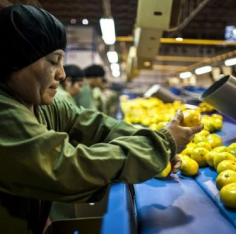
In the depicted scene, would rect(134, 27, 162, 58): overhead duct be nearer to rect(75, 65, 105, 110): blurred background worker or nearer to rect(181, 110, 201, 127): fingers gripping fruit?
rect(75, 65, 105, 110): blurred background worker

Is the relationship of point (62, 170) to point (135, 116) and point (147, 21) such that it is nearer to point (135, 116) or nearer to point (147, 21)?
point (147, 21)

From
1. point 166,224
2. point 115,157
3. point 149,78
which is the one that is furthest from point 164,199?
point 149,78

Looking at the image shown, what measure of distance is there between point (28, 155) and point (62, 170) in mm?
146

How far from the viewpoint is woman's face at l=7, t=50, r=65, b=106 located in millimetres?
1371

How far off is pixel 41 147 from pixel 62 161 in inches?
4.0

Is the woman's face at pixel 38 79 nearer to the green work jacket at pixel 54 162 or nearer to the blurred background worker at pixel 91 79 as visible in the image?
the green work jacket at pixel 54 162

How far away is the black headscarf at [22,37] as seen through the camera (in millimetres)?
1303

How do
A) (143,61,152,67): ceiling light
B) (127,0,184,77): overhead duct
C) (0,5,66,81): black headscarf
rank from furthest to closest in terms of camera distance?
(143,61,152,67): ceiling light → (127,0,184,77): overhead duct → (0,5,66,81): black headscarf

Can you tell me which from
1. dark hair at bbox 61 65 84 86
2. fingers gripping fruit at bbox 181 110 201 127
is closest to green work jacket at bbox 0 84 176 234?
fingers gripping fruit at bbox 181 110 201 127

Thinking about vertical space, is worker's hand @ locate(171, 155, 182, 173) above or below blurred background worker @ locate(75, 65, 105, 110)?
above

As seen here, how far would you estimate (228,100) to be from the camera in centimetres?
247

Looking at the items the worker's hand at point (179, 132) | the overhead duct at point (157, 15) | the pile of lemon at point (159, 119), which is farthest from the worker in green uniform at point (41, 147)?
the overhead duct at point (157, 15)

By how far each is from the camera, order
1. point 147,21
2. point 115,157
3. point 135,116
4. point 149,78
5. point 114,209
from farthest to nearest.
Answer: point 149,78, point 135,116, point 147,21, point 114,209, point 115,157

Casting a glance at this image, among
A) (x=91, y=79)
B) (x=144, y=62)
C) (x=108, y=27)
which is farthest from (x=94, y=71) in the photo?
(x=108, y=27)
